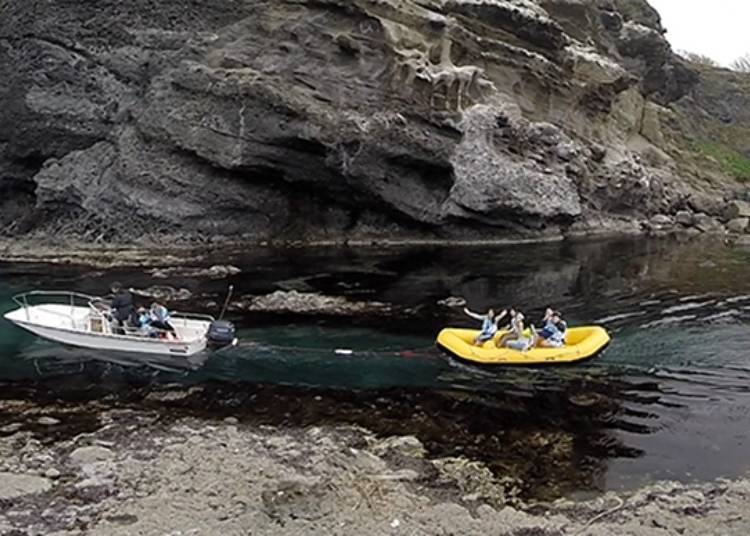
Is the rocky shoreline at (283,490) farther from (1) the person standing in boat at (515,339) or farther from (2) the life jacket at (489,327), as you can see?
(2) the life jacket at (489,327)

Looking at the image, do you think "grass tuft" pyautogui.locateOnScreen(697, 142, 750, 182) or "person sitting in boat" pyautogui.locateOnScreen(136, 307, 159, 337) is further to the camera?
"grass tuft" pyautogui.locateOnScreen(697, 142, 750, 182)

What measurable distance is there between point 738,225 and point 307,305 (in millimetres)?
43382

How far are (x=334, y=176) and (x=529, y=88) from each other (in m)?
16.2

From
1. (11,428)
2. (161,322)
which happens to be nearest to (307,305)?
(161,322)

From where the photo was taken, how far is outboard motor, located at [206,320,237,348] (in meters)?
26.3

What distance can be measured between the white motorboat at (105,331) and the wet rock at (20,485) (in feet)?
30.4

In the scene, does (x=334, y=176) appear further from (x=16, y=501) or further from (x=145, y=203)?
(x=16, y=501)

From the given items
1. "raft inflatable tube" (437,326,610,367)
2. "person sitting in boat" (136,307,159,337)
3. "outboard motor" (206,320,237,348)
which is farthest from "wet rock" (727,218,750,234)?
"person sitting in boat" (136,307,159,337)

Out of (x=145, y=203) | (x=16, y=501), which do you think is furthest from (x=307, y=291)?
(x=16, y=501)

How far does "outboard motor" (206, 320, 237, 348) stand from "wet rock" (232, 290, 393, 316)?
634 cm

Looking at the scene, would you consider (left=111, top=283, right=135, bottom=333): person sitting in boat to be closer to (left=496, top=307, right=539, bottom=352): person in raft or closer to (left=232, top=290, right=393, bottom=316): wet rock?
(left=232, top=290, right=393, bottom=316): wet rock

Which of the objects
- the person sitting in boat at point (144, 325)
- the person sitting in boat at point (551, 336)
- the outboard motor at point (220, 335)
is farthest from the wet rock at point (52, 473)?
the person sitting in boat at point (551, 336)

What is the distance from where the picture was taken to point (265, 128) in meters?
48.0

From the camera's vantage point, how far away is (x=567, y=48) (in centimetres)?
6056
